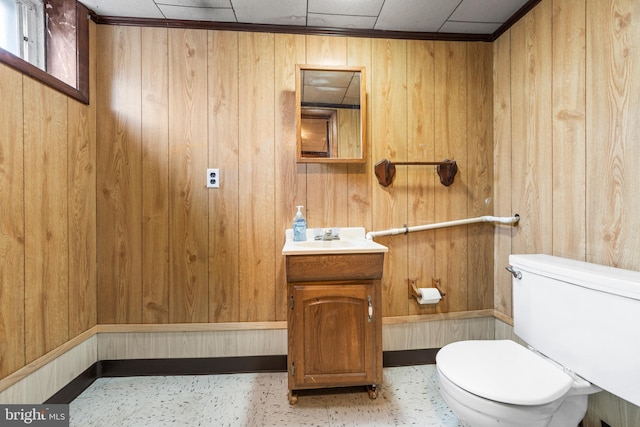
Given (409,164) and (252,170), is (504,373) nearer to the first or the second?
(409,164)

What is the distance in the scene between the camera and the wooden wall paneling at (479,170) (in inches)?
70.6

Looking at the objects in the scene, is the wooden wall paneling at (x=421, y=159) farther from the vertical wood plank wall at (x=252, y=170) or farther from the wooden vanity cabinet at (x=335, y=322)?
the wooden vanity cabinet at (x=335, y=322)

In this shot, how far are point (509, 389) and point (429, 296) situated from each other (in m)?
0.76

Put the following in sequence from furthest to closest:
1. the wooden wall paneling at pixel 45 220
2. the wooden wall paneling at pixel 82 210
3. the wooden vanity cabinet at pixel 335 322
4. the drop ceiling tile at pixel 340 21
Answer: the drop ceiling tile at pixel 340 21 → the wooden wall paneling at pixel 82 210 → the wooden vanity cabinet at pixel 335 322 → the wooden wall paneling at pixel 45 220

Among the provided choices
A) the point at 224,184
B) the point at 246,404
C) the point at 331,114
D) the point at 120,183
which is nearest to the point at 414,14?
the point at 331,114

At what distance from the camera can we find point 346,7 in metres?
1.52

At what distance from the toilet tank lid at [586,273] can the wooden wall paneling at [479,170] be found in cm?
48

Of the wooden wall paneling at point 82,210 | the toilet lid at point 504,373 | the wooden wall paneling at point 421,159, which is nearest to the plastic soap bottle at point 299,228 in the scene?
the wooden wall paneling at point 421,159

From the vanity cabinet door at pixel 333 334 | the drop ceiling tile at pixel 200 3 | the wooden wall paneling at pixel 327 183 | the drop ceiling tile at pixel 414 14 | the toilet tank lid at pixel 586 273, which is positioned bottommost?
the vanity cabinet door at pixel 333 334

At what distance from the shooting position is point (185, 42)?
167 centimetres

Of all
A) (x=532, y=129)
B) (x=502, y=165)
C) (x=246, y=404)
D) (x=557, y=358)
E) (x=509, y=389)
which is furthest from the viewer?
(x=502, y=165)

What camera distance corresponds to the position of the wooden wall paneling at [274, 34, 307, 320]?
1701mm

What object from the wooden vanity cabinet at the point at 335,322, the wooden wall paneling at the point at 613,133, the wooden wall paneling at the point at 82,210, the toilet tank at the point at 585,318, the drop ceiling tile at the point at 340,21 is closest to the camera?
the toilet tank at the point at 585,318

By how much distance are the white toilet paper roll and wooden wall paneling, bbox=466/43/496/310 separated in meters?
0.28
